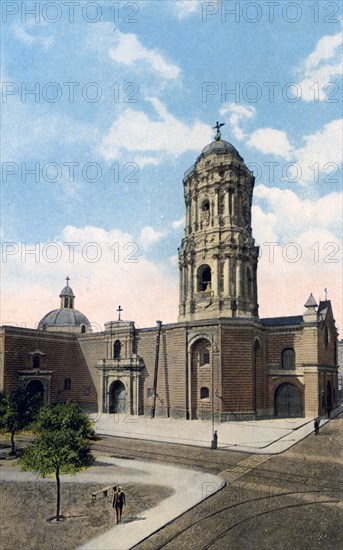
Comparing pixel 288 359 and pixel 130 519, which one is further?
pixel 288 359

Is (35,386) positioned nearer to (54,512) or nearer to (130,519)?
(54,512)

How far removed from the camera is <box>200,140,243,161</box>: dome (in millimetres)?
41906

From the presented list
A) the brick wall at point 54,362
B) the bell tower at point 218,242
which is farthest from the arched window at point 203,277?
the brick wall at point 54,362

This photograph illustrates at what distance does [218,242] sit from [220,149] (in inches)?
375

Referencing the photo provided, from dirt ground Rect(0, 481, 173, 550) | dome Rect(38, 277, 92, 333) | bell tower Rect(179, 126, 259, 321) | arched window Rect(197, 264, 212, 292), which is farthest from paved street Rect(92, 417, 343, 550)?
dome Rect(38, 277, 92, 333)

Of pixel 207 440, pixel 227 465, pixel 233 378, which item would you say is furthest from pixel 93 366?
pixel 227 465

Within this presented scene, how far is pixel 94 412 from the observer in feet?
147

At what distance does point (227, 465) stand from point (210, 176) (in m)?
27.8

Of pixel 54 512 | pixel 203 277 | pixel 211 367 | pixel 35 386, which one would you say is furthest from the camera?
pixel 35 386

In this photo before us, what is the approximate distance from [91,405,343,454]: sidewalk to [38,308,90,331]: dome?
24338mm

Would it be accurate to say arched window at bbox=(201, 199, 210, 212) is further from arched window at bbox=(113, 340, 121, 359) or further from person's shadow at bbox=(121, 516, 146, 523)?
person's shadow at bbox=(121, 516, 146, 523)

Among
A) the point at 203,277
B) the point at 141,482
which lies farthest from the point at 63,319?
the point at 141,482

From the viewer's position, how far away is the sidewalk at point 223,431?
26.5 meters

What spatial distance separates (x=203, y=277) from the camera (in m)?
41.5
